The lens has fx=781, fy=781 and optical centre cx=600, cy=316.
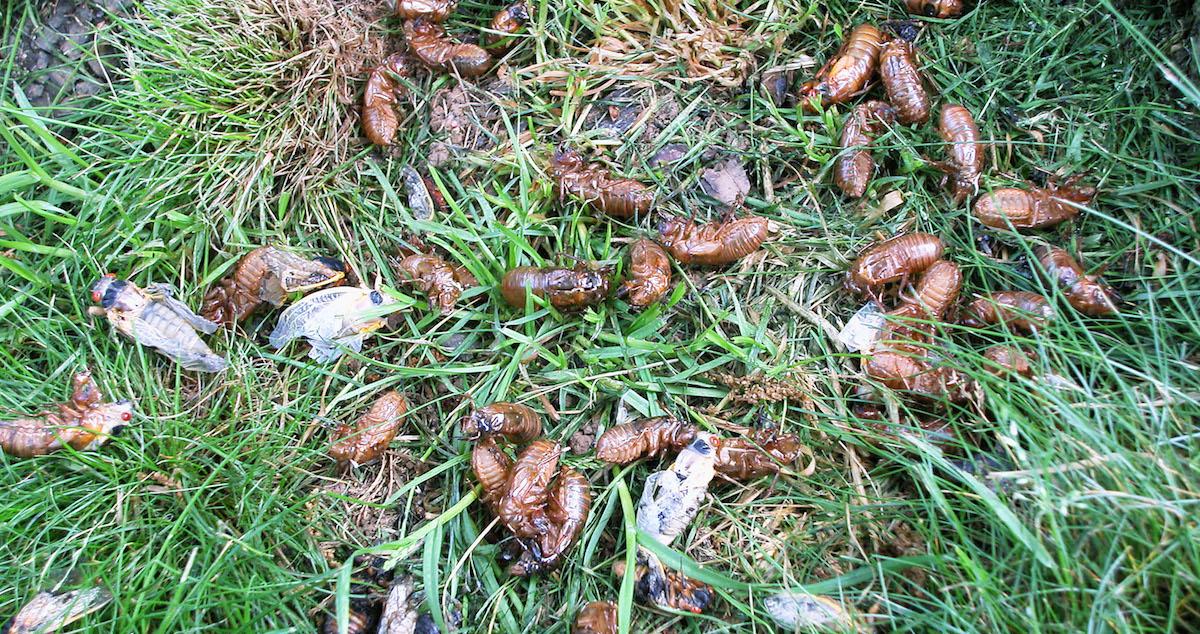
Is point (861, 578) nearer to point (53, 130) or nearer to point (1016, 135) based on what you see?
point (1016, 135)

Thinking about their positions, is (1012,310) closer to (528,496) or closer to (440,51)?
(528,496)

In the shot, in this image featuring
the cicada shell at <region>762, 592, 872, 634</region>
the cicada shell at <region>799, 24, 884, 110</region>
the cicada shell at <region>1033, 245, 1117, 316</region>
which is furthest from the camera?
the cicada shell at <region>799, 24, 884, 110</region>

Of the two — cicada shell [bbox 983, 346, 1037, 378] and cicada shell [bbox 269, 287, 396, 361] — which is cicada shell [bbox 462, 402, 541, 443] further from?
cicada shell [bbox 983, 346, 1037, 378]

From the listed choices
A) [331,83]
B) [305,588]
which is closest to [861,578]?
[305,588]

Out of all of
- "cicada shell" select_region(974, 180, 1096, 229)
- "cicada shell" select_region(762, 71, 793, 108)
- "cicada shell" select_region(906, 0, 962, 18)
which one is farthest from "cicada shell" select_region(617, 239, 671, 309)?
"cicada shell" select_region(906, 0, 962, 18)

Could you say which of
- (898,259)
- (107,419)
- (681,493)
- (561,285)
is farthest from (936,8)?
(107,419)

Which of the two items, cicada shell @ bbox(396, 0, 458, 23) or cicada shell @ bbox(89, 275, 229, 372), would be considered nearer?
cicada shell @ bbox(89, 275, 229, 372)
